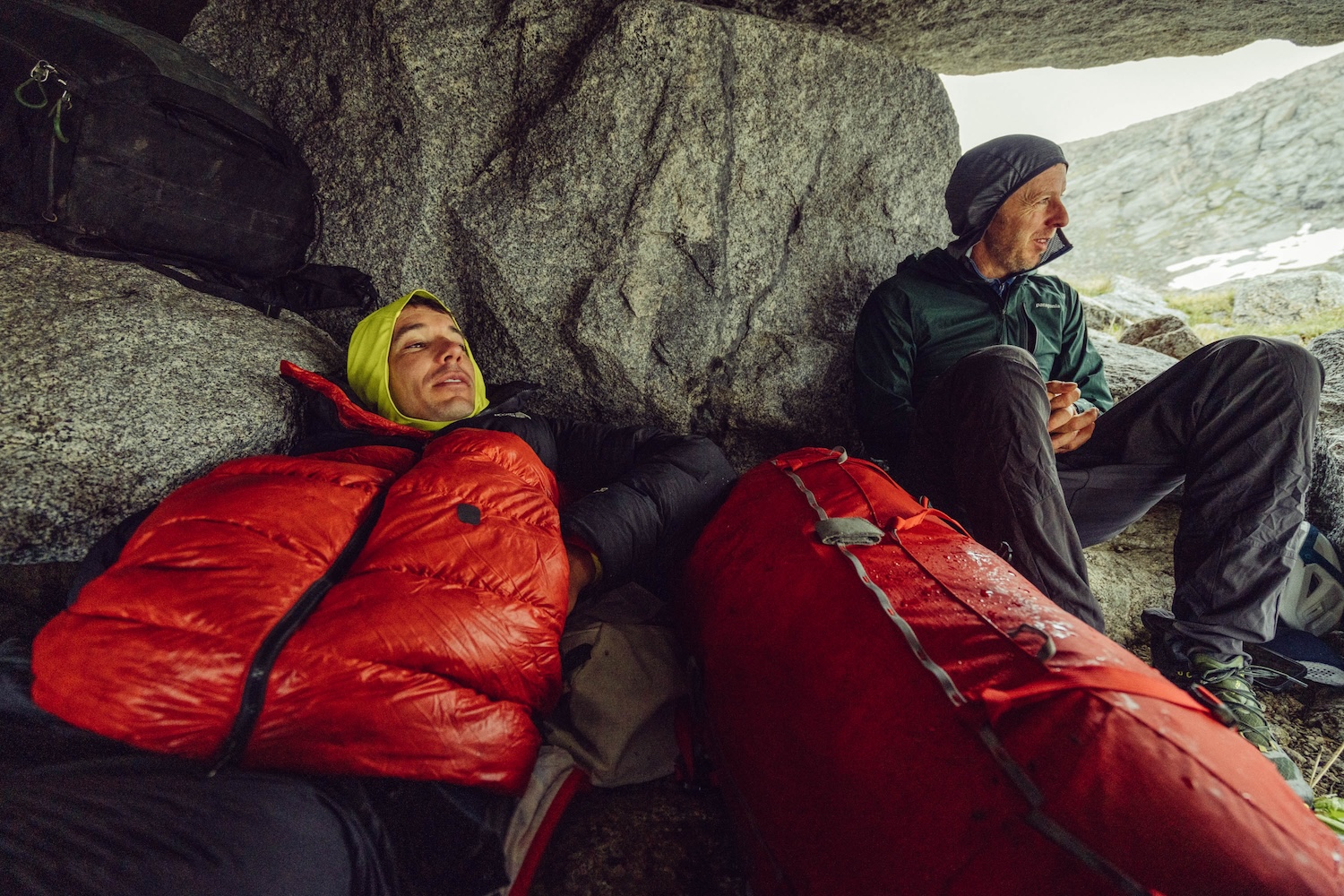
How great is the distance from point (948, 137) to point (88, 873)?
4443mm

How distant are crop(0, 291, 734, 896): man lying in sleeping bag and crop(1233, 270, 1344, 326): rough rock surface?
57.0 feet

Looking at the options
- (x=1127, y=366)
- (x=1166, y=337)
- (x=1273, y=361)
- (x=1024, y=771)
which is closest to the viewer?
(x=1024, y=771)

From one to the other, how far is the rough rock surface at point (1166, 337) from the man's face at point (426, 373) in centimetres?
642

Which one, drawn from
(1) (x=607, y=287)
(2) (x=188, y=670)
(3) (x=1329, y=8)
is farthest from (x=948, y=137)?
(2) (x=188, y=670)

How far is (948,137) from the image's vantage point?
331 centimetres

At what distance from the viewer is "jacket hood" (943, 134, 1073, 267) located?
2.79 m

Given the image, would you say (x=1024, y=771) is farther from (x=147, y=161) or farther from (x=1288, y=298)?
(x=1288, y=298)

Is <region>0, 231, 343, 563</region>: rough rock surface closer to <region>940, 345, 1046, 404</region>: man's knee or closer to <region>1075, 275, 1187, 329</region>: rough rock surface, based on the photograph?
<region>940, 345, 1046, 404</region>: man's knee

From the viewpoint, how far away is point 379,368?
2.47 meters

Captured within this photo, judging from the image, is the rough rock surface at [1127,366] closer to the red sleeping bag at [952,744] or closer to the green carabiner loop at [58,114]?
the red sleeping bag at [952,744]

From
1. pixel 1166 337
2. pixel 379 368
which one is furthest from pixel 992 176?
pixel 1166 337

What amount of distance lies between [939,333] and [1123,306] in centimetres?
1288

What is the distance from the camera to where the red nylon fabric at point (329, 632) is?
3.81 ft

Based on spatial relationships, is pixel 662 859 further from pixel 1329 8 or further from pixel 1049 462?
pixel 1329 8
